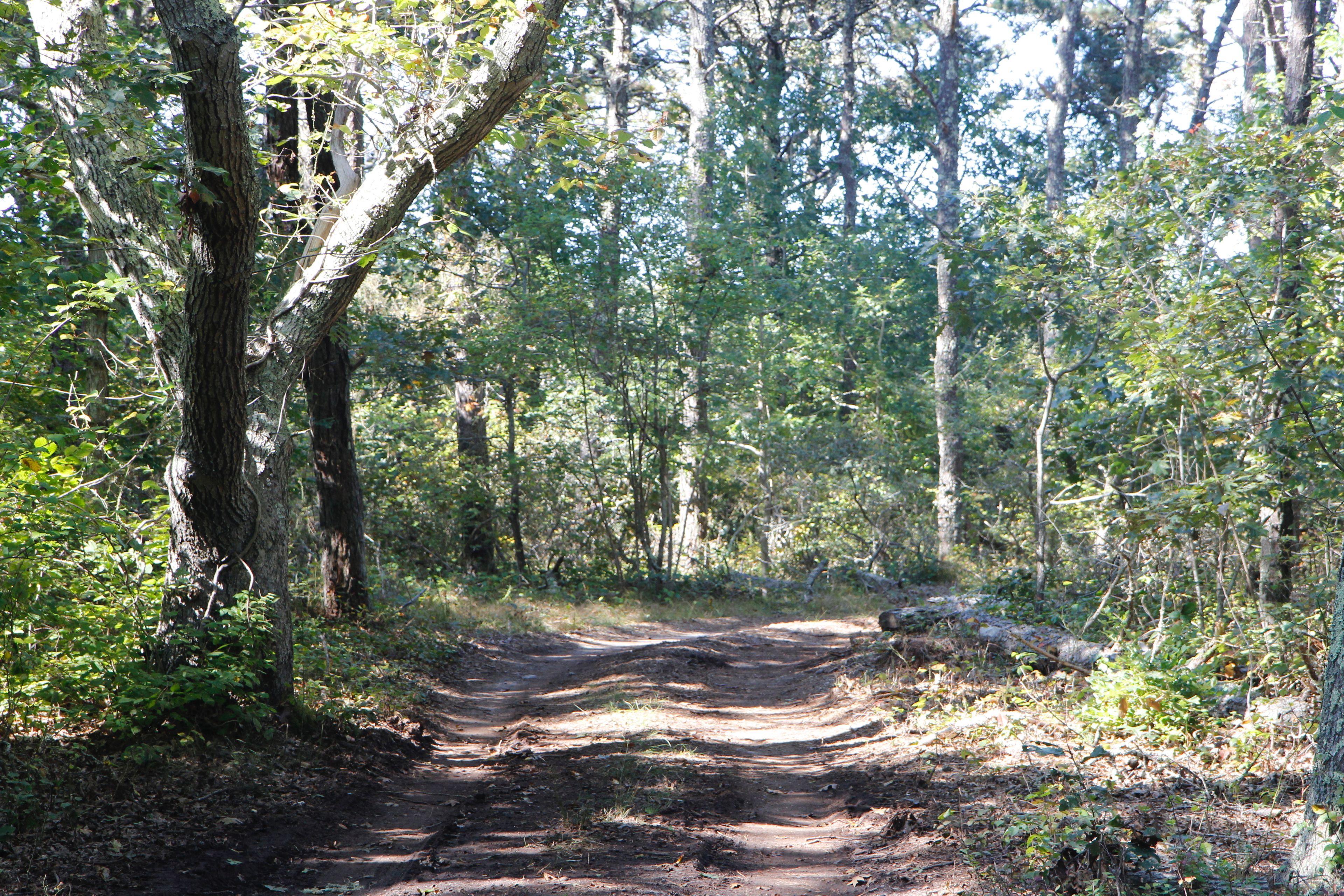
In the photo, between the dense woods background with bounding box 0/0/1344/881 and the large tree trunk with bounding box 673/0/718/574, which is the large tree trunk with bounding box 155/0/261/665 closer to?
the dense woods background with bounding box 0/0/1344/881

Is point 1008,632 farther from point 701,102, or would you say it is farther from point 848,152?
point 848,152

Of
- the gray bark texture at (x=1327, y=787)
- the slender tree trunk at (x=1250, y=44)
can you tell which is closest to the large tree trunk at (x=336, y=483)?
the gray bark texture at (x=1327, y=787)

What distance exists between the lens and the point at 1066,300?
9961mm

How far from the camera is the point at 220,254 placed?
5086 mm

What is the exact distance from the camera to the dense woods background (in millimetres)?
5805

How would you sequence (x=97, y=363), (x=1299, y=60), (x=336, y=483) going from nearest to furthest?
(x=97, y=363) → (x=1299, y=60) → (x=336, y=483)

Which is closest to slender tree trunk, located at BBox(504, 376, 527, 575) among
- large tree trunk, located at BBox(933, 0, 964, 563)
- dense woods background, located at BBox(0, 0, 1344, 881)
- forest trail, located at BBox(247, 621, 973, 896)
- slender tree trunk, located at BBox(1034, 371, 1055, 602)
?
dense woods background, located at BBox(0, 0, 1344, 881)

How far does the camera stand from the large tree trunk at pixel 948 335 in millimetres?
18688

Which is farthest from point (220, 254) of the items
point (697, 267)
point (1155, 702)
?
point (697, 267)

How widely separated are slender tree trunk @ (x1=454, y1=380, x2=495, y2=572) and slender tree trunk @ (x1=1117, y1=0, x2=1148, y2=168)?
788 inches

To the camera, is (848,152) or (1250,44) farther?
(848,152)

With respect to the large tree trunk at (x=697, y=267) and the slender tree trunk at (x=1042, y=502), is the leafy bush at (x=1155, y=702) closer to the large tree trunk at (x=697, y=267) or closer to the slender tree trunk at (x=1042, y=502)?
the slender tree trunk at (x=1042, y=502)

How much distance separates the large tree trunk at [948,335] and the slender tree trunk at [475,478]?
8640mm

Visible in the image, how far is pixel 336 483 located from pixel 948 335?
12669 millimetres
